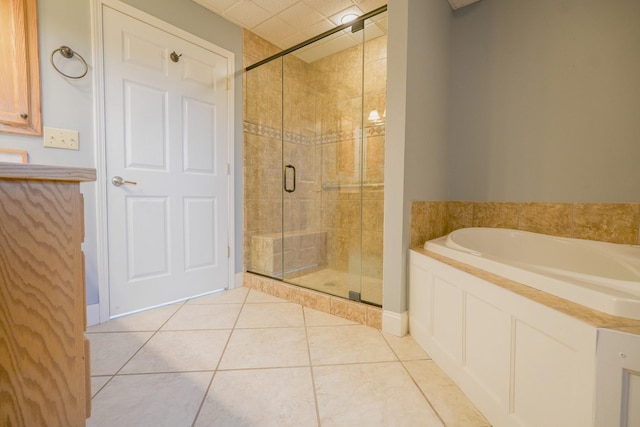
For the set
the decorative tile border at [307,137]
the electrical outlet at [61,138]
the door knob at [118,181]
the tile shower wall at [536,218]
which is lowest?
the tile shower wall at [536,218]

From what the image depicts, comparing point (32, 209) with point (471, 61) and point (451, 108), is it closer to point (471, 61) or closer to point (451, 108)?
point (451, 108)

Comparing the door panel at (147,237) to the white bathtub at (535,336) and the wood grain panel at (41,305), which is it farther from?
the white bathtub at (535,336)

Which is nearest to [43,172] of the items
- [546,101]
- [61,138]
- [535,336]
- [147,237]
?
[535,336]

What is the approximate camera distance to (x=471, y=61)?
2016 millimetres

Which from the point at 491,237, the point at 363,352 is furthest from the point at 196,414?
the point at 491,237

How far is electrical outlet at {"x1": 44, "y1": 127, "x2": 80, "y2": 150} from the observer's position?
4.83ft

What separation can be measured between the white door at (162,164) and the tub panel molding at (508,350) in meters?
1.76

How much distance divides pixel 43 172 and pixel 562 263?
2230 millimetres

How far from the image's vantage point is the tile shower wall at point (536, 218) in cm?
152

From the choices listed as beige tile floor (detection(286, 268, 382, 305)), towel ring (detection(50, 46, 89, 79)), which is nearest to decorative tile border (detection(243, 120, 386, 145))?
towel ring (detection(50, 46, 89, 79))

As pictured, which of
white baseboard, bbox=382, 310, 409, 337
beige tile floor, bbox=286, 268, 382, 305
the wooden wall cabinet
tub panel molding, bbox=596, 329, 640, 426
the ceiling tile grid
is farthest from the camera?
the ceiling tile grid

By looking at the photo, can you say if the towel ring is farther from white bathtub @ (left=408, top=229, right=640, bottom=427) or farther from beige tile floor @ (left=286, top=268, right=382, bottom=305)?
white bathtub @ (left=408, top=229, right=640, bottom=427)

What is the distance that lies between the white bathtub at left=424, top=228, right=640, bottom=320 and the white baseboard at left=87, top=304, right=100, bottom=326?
2.09 meters

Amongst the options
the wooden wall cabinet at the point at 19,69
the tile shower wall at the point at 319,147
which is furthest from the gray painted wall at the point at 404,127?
the wooden wall cabinet at the point at 19,69
